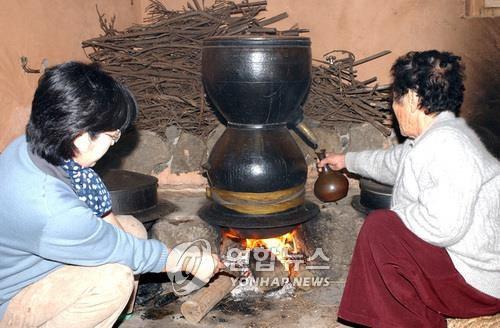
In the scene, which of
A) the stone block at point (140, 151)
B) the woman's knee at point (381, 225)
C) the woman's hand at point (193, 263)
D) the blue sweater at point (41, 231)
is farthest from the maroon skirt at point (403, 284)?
the stone block at point (140, 151)

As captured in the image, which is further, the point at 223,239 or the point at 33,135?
the point at 223,239

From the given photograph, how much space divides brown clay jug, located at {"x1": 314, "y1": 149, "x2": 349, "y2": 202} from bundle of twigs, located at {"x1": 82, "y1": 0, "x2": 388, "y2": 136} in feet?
2.18

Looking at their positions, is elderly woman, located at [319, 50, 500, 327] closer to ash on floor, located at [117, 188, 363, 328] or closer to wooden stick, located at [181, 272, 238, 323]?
ash on floor, located at [117, 188, 363, 328]

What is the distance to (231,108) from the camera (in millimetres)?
3535

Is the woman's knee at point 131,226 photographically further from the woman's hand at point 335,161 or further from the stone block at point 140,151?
the stone block at point 140,151

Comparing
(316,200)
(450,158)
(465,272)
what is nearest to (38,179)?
(450,158)

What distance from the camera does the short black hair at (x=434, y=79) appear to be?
99.1 inches

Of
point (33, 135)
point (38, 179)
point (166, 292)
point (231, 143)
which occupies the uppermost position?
point (33, 135)

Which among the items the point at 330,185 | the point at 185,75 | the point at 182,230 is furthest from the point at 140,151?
the point at 330,185

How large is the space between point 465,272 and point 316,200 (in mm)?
1729

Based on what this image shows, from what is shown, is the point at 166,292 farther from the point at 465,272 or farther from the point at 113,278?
the point at 465,272

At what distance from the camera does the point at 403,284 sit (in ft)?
8.20

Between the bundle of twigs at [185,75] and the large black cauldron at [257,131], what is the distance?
748 millimetres

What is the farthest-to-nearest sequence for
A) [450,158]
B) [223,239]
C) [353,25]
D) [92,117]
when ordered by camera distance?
[353,25] < [223,239] < [450,158] < [92,117]
